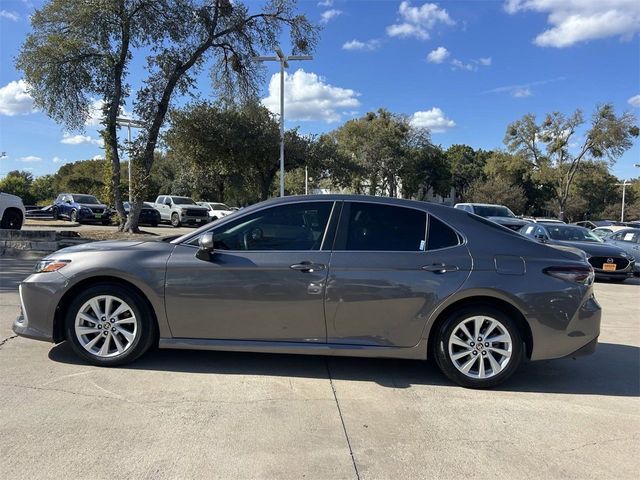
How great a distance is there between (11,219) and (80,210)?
13.3m

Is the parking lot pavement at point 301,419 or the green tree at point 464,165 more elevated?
the green tree at point 464,165

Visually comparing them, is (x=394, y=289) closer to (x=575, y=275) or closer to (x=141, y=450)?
(x=575, y=275)

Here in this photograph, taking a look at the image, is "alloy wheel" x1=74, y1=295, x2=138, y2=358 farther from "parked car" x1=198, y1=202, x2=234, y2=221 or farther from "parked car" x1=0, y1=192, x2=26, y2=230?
"parked car" x1=198, y1=202, x2=234, y2=221

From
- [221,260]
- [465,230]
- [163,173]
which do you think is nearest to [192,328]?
[221,260]

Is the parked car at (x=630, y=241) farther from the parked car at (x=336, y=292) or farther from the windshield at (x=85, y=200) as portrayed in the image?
the windshield at (x=85, y=200)

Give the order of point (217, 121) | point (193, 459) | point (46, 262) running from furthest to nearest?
point (217, 121) < point (46, 262) < point (193, 459)

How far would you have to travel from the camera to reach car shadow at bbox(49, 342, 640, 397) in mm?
4551

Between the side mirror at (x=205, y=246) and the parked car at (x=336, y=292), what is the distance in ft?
0.04

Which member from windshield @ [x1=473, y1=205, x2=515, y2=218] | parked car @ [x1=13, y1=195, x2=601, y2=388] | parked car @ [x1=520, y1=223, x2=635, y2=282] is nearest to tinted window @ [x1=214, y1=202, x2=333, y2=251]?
parked car @ [x1=13, y1=195, x2=601, y2=388]

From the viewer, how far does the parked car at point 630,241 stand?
14.0 meters

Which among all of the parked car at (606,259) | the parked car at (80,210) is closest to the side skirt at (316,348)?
the parked car at (606,259)

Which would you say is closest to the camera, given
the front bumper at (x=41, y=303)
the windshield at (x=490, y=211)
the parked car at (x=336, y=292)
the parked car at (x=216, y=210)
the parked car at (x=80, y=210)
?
the parked car at (x=336, y=292)

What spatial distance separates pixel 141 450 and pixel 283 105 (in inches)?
774

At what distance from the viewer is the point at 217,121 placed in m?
28.7
